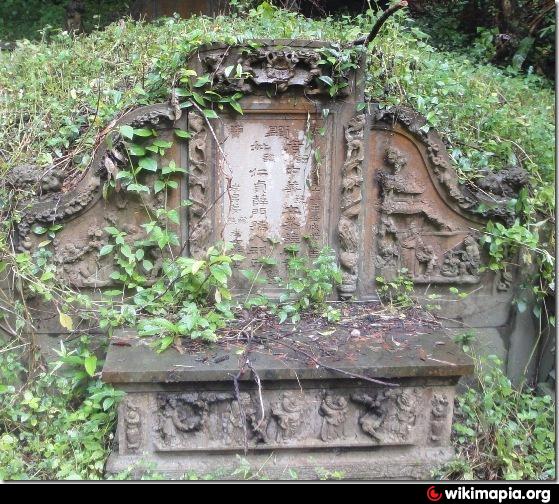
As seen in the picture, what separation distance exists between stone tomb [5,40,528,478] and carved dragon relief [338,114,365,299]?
0.03 ft

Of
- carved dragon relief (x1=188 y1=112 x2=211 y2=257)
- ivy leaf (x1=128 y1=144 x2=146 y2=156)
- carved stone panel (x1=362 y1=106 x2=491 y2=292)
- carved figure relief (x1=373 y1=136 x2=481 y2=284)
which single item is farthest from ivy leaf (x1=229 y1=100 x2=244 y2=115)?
carved figure relief (x1=373 y1=136 x2=481 y2=284)

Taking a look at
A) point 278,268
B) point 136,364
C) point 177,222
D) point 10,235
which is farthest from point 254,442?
point 10,235

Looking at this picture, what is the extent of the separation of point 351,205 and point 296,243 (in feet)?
1.59

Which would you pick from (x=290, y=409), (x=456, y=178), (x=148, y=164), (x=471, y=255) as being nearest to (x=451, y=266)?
(x=471, y=255)

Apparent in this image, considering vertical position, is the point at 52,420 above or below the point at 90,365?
below

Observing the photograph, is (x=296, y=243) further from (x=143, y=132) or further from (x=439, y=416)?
(x=439, y=416)

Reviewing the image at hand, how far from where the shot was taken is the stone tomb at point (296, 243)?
345cm

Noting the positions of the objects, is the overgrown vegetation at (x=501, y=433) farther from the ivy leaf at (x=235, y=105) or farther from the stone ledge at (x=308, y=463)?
the ivy leaf at (x=235, y=105)

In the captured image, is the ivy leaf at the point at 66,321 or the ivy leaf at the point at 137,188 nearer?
the ivy leaf at the point at 66,321

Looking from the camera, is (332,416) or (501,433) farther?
(501,433)

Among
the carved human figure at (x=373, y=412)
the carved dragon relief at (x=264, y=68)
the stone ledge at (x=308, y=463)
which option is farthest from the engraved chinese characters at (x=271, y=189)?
the stone ledge at (x=308, y=463)

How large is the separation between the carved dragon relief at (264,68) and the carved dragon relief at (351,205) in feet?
1.51

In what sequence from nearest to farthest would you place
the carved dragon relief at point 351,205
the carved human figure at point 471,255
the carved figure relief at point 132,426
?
the carved figure relief at point 132,426
the carved dragon relief at point 351,205
the carved human figure at point 471,255
